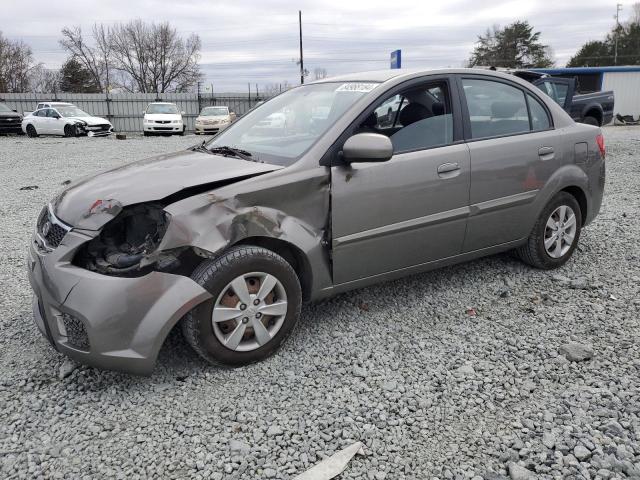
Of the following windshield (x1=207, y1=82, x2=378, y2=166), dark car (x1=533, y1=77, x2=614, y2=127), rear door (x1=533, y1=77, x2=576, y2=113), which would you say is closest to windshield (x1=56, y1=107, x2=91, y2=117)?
rear door (x1=533, y1=77, x2=576, y2=113)

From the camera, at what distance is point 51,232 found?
2.92 meters

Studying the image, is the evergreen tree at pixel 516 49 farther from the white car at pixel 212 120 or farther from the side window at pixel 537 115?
the side window at pixel 537 115

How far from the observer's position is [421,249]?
3.60 metres

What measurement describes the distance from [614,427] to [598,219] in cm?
436

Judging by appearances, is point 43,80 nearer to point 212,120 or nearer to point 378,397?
point 212,120

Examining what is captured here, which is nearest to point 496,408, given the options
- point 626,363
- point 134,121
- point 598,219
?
point 626,363

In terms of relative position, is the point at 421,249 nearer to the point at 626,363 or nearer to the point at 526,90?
the point at 626,363

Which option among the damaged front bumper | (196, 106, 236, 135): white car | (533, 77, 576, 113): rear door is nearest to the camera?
the damaged front bumper

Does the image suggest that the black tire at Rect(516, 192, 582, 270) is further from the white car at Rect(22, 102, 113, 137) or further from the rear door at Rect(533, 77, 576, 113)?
the white car at Rect(22, 102, 113, 137)

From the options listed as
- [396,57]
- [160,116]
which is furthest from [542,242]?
[160,116]

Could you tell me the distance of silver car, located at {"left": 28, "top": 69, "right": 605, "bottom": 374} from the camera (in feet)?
8.81

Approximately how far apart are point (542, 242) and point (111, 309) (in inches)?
131

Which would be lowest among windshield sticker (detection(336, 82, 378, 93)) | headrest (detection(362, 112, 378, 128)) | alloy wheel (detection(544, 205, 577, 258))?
alloy wheel (detection(544, 205, 577, 258))

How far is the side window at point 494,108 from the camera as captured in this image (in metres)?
3.84
